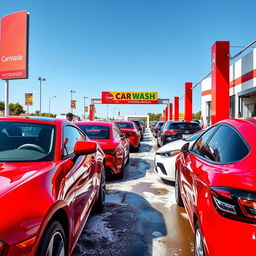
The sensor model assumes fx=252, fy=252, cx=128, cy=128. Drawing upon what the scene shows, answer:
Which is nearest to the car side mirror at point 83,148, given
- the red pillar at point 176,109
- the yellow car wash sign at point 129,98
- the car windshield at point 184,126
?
the car windshield at point 184,126

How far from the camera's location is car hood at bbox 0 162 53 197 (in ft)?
5.63

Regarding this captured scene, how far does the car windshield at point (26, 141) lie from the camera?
2488 mm

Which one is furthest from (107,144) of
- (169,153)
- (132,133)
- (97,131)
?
(132,133)

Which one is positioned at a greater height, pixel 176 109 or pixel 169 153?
pixel 176 109

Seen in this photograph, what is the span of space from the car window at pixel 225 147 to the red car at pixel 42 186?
1.24 metres

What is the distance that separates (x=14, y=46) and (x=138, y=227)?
34.5ft

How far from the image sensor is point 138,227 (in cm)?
341

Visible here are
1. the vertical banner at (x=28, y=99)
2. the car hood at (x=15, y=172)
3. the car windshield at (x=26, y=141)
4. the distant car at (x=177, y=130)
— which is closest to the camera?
the car hood at (x=15, y=172)

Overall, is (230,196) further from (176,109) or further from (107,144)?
(176,109)

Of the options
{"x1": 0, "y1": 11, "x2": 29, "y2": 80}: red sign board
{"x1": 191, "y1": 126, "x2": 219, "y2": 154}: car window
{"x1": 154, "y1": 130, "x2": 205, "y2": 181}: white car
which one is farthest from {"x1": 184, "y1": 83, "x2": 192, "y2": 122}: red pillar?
{"x1": 191, "y1": 126, "x2": 219, "y2": 154}: car window

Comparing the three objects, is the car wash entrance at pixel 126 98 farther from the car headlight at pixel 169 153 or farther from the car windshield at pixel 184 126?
the car headlight at pixel 169 153

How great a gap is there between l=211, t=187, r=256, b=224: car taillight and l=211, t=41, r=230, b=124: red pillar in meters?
10.9

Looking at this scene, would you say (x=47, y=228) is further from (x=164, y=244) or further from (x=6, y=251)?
(x=164, y=244)

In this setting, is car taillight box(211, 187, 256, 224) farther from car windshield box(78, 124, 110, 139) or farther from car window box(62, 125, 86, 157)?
car windshield box(78, 124, 110, 139)
